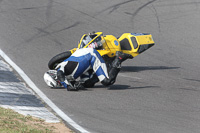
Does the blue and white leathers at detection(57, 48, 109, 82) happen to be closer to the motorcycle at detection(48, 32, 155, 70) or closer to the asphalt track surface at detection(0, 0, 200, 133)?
the asphalt track surface at detection(0, 0, 200, 133)

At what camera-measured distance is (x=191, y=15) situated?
16.8m

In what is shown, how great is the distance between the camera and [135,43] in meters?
11.0

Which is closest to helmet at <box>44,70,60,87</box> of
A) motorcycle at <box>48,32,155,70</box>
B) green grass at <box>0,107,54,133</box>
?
motorcycle at <box>48,32,155,70</box>

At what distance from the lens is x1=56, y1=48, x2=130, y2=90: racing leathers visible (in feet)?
28.0

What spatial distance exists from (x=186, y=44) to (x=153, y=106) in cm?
694

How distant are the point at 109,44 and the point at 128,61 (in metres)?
2.05

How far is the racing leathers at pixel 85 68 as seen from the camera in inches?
336

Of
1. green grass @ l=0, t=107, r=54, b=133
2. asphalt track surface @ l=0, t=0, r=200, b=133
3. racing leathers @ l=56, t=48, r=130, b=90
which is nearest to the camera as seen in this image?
green grass @ l=0, t=107, r=54, b=133

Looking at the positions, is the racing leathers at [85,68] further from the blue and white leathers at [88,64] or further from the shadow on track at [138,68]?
the shadow on track at [138,68]

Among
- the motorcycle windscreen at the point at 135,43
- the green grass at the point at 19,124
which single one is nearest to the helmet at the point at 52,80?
the green grass at the point at 19,124

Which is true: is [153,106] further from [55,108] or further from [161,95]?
[55,108]

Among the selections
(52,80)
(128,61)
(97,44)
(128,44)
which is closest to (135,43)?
(128,44)

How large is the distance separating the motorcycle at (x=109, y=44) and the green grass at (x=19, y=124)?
355cm

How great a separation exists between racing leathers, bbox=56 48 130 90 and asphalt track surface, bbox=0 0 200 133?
0.86 feet
